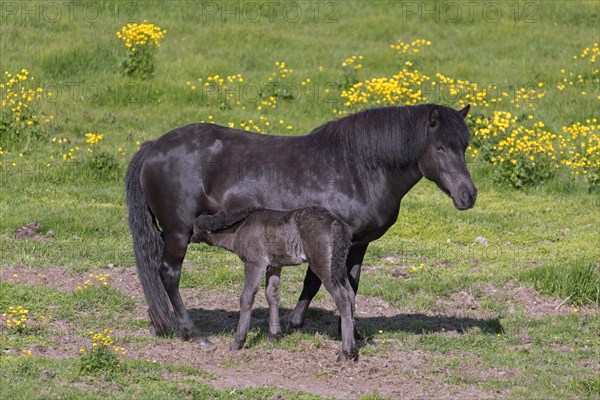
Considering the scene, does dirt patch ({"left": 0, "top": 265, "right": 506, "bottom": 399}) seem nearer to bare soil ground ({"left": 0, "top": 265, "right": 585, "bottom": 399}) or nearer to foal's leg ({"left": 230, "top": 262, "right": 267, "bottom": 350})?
bare soil ground ({"left": 0, "top": 265, "right": 585, "bottom": 399})

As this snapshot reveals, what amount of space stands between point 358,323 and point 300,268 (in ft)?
7.23

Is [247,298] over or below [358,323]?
over

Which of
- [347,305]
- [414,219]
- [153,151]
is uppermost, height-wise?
[153,151]

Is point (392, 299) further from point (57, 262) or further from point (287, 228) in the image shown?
point (57, 262)

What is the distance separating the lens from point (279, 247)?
9594 millimetres

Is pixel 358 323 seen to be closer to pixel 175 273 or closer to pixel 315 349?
pixel 315 349

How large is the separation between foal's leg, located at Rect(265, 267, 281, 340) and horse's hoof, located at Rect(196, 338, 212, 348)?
58 centimetres

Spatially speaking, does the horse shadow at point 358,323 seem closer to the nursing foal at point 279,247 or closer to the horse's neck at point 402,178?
the nursing foal at point 279,247

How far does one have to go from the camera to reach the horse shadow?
10656 mm

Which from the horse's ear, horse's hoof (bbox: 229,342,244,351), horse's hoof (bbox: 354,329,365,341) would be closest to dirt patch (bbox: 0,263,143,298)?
horse's hoof (bbox: 229,342,244,351)

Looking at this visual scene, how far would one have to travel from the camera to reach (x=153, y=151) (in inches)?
405

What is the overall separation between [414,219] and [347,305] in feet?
19.2

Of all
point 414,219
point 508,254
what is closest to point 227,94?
point 414,219

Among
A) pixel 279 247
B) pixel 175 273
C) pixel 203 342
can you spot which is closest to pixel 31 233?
pixel 175 273
